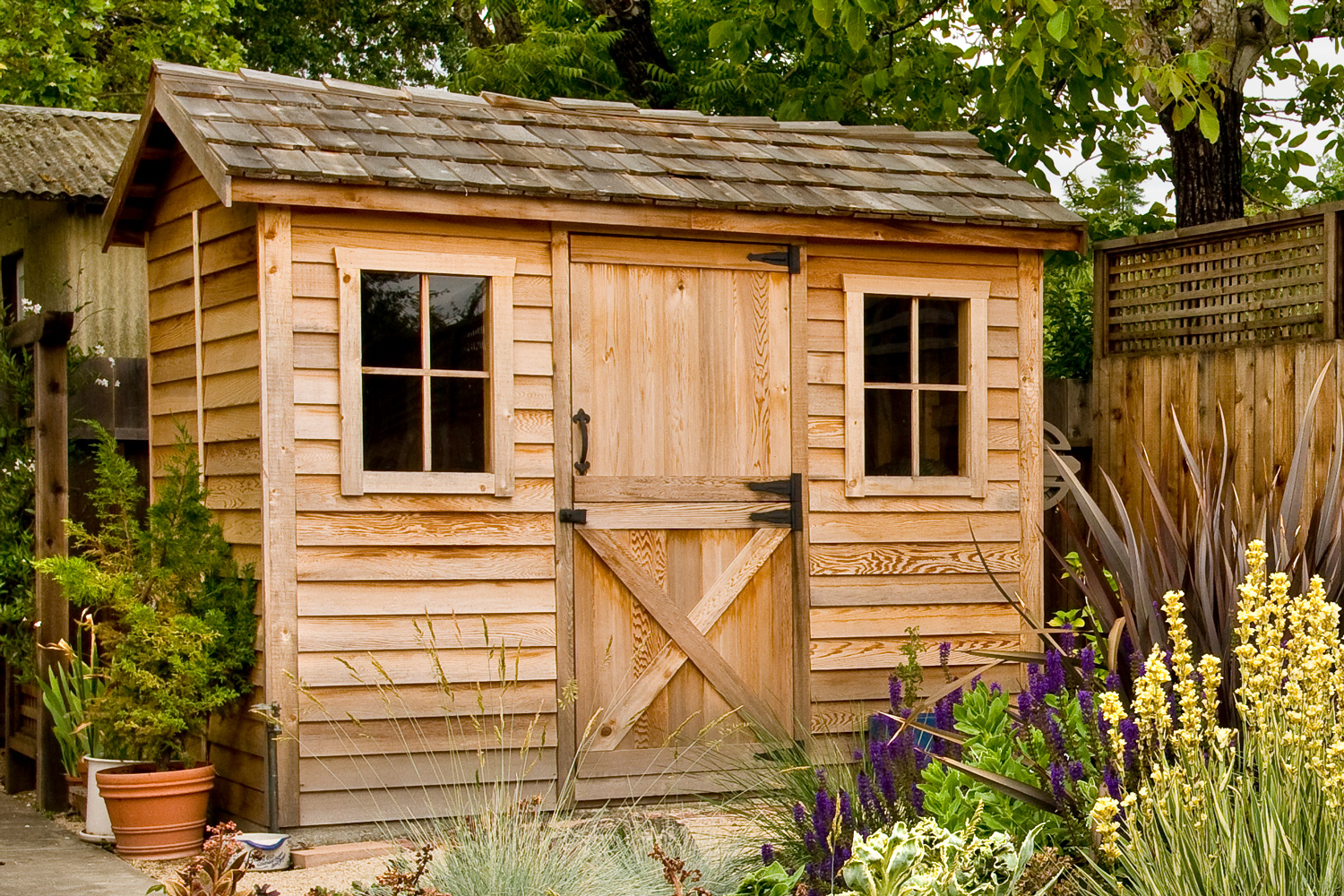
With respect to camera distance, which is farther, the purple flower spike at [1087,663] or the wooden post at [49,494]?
the wooden post at [49,494]

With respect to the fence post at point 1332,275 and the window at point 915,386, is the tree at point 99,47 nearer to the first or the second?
the window at point 915,386

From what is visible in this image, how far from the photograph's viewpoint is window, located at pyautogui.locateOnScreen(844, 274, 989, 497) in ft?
25.7

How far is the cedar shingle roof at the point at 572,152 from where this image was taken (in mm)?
6816

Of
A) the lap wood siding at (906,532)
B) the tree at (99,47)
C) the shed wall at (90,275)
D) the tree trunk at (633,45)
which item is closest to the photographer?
the lap wood siding at (906,532)

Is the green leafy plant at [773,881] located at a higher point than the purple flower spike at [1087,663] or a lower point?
lower

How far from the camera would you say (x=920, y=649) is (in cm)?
791

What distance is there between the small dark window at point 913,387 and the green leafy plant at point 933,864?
12.8ft

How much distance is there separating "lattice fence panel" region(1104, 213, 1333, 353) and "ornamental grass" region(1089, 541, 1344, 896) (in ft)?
15.4

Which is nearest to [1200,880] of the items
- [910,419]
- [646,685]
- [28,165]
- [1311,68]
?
[646,685]

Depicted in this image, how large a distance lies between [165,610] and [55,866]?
110cm

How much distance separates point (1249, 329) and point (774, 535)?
112 inches

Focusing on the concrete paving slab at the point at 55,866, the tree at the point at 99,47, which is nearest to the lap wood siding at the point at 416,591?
the concrete paving slab at the point at 55,866

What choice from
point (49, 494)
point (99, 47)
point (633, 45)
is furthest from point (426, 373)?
point (99, 47)

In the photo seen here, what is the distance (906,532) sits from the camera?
7922mm
